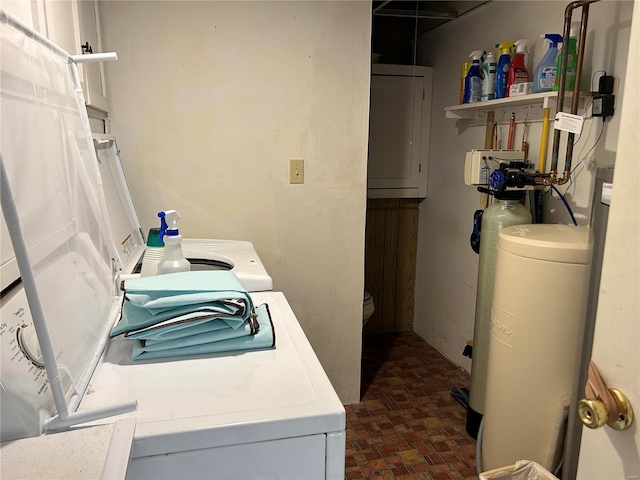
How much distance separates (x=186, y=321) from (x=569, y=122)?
1.57 m

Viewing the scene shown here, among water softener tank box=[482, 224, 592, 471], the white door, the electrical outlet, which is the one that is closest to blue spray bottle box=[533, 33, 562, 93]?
water softener tank box=[482, 224, 592, 471]

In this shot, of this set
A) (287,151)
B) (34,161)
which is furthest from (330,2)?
(34,161)

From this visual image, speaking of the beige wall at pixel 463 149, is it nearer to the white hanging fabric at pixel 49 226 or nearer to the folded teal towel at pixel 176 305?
the folded teal towel at pixel 176 305

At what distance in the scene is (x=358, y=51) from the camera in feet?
7.40

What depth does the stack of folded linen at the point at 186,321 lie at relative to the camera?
97cm

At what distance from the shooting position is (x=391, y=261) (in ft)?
11.5

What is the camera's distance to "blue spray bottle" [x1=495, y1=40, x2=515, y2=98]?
2258 millimetres

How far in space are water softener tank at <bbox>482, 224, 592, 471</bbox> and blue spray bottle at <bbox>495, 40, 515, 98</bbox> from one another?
823 mm

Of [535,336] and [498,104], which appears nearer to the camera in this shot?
[535,336]

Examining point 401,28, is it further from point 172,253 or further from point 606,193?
point 172,253

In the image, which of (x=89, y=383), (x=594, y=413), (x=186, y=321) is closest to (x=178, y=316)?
(x=186, y=321)

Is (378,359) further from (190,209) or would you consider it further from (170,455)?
(170,455)

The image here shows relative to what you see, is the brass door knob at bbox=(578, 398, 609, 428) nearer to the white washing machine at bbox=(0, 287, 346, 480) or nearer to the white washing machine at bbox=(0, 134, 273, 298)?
the white washing machine at bbox=(0, 287, 346, 480)

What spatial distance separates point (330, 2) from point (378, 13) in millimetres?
1023
